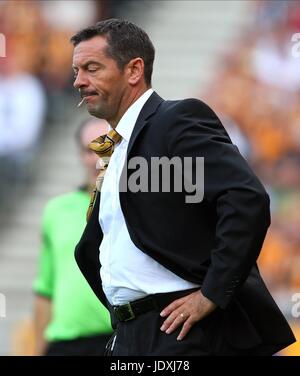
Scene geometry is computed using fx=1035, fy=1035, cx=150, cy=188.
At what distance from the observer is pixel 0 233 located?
10820 millimetres

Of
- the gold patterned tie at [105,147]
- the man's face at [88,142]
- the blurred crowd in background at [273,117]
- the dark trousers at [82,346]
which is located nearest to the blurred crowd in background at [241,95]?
the blurred crowd in background at [273,117]

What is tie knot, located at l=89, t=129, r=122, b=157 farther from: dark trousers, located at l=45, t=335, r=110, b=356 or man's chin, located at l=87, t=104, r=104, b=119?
dark trousers, located at l=45, t=335, r=110, b=356

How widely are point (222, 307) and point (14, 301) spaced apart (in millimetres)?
7317

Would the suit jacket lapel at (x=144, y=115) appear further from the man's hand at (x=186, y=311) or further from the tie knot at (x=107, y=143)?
the man's hand at (x=186, y=311)

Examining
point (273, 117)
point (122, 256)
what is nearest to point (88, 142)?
point (122, 256)

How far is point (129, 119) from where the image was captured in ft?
11.1

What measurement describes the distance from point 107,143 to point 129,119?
0.13 m

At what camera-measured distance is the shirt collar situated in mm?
3381

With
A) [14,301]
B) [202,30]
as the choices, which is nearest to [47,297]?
[14,301]

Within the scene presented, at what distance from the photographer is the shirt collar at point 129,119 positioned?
3.38 m

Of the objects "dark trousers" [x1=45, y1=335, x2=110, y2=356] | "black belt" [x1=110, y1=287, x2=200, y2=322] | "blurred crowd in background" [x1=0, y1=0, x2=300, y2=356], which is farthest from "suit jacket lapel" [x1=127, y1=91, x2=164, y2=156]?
"blurred crowd in background" [x1=0, y1=0, x2=300, y2=356]

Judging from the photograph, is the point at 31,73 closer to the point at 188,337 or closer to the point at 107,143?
the point at 107,143

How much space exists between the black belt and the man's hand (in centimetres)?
3

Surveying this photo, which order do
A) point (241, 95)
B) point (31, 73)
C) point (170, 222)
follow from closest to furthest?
point (170, 222) < point (241, 95) < point (31, 73)
